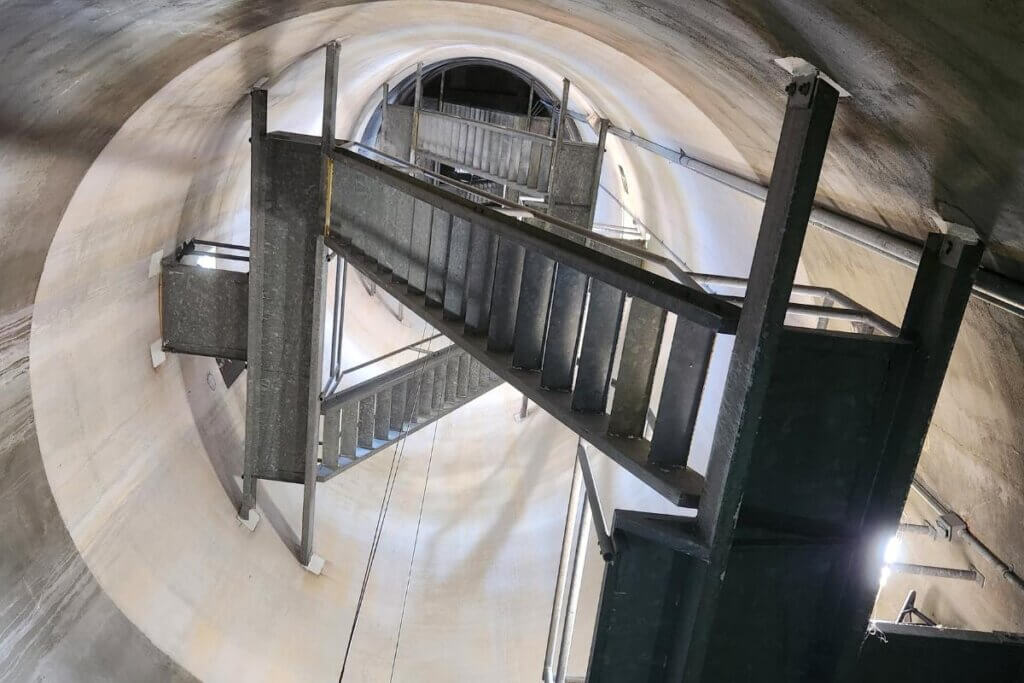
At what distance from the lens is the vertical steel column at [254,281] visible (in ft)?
16.3

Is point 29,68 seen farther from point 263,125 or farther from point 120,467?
point 120,467

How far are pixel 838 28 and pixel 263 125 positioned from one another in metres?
3.88

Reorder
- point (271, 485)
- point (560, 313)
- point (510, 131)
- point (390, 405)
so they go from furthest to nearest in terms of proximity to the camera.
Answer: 1. point (510, 131)
2. point (271, 485)
3. point (390, 405)
4. point (560, 313)

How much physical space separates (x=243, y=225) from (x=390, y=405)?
262cm

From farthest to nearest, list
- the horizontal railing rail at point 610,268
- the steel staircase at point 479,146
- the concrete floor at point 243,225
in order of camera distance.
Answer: the steel staircase at point 479,146, the concrete floor at point 243,225, the horizontal railing rail at point 610,268

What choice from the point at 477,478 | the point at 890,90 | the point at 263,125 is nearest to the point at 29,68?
the point at 263,125

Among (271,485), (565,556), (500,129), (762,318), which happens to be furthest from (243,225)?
(762,318)

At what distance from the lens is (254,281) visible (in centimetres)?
533

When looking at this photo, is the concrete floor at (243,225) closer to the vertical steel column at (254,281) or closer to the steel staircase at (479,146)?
the vertical steel column at (254,281)

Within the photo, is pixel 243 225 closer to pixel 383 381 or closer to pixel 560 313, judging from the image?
pixel 383 381

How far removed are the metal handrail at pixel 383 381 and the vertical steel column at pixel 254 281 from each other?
53cm

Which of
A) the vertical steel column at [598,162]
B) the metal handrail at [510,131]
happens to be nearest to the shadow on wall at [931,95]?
the vertical steel column at [598,162]

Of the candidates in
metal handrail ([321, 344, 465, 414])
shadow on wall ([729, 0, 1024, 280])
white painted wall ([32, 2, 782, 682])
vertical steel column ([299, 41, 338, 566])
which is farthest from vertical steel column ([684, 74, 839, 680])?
metal handrail ([321, 344, 465, 414])

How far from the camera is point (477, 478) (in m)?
8.79
